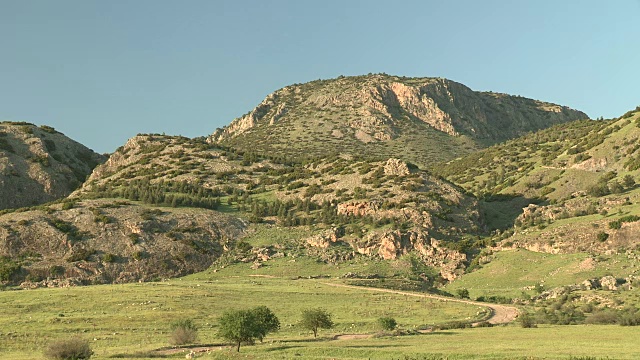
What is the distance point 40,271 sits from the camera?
78500mm

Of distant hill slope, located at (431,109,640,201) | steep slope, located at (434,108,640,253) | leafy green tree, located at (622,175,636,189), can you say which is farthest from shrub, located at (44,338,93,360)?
distant hill slope, located at (431,109,640,201)

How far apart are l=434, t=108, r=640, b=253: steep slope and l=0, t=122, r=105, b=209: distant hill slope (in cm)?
10434

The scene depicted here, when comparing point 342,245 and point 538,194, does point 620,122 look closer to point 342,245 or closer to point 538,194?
point 538,194

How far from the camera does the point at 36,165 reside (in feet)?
458

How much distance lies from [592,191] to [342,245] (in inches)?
1828

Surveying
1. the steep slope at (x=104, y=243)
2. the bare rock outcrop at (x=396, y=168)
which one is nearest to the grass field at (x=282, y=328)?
the steep slope at (x=104, y=243)

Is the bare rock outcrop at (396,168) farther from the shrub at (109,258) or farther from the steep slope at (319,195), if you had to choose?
the shrub at (109,258)

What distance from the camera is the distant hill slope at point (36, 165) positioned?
130m

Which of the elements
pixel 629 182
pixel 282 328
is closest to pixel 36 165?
pixel 282 328

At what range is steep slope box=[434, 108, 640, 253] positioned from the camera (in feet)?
254

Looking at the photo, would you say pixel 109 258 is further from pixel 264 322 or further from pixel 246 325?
pixel 246 325

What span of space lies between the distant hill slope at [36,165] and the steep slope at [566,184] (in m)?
104

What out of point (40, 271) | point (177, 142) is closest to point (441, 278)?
point (40, 271)

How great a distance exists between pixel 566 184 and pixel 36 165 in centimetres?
12730
